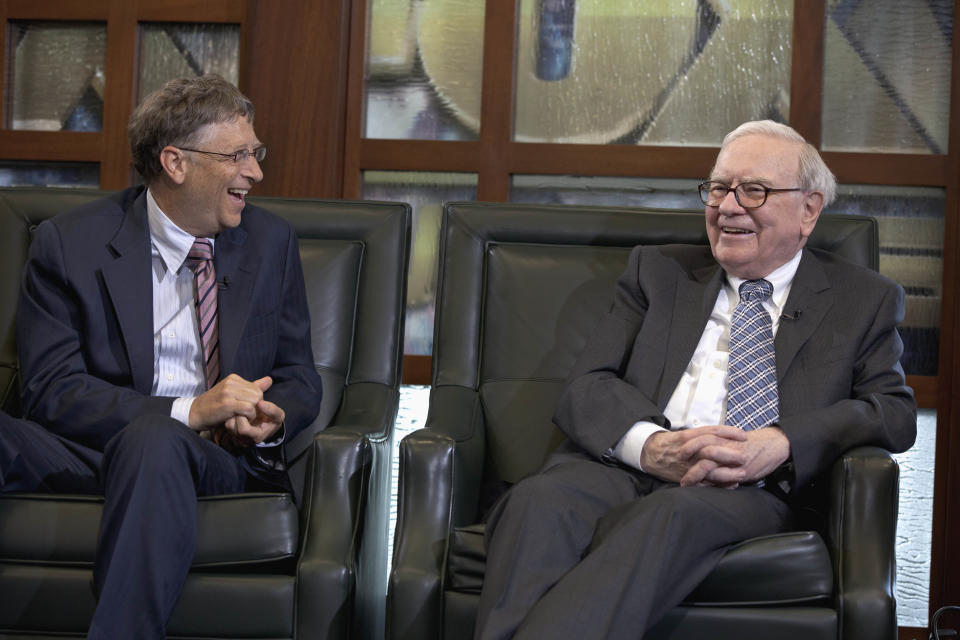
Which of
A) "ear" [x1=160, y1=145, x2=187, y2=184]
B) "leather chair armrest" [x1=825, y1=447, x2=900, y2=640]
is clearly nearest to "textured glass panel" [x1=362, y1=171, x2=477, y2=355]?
"ear" [x1=160, y1=145, x2=187, y2=184]

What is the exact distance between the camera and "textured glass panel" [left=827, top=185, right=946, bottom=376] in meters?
2.88

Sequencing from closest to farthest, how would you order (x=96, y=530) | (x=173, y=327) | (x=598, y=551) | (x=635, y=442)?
(x=598, y=551) < (x=96, y=530) < (x=635, y=442) < (x=173, y=327)

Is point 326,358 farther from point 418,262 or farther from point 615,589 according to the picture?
point 615,589

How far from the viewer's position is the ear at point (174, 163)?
2.29 m

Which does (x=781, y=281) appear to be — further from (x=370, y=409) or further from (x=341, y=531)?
(x=341, y=531)

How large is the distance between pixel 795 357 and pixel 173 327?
3.92 ft

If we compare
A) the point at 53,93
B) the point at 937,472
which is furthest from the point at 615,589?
the point at 53,93

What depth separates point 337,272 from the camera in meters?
2.46

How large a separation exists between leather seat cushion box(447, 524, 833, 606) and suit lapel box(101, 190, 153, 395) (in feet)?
3.65

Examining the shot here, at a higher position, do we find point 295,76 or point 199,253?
point 295,76

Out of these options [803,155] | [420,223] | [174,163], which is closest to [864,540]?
[803,155]

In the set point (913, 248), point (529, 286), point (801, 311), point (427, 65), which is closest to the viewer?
point (801, 311)

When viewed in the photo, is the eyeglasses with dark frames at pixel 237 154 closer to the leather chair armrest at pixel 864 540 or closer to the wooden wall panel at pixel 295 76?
the wooden wall panel at pixel 295 76

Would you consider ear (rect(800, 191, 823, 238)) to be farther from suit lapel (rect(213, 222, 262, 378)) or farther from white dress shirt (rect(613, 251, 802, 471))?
suit lapel (rect(213, 222, 262, 378))
